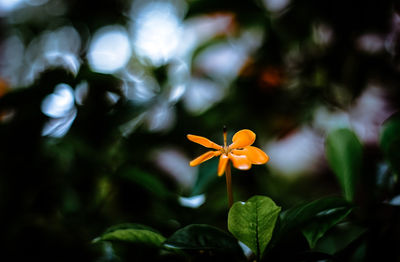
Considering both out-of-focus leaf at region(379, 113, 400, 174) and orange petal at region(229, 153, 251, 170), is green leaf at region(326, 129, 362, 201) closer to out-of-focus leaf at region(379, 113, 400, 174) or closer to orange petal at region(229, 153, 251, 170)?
out-of-focus leaf at region(379, 113, 400, 174)

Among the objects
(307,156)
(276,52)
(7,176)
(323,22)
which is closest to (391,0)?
(323,22)

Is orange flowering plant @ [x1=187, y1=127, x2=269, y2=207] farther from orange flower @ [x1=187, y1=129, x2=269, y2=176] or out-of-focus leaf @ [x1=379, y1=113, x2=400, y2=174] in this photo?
out-of-focus leaf @ [x1=379, y1=113, x2=400, y2=174]

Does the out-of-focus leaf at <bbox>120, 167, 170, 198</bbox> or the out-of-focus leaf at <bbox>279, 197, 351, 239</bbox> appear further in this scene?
the out-of-focus leaf at <bbox>120, 167, 170, 198</bbox>

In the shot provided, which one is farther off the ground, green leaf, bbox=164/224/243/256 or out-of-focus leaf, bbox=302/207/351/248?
out-of-focus leaf, bbox=302/207/351/248

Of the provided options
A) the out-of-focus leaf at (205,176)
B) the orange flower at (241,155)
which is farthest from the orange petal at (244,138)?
the out-of-focus leaf at (205,176)

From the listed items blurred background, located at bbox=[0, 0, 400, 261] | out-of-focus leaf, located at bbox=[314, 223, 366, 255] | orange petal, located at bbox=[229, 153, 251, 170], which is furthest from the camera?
blurred background, located at bbox=[0, 0, 400, 261]

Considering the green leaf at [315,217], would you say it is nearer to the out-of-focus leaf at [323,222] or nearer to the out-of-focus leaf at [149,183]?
the out-of-focus leaf at [323,222]

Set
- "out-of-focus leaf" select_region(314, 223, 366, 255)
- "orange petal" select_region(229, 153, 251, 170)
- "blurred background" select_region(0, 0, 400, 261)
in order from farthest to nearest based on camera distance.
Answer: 1. "blurred background" select_region(0, 0, 400, 261)
2. "out-of-focus leaf" select_region(314, 223, 366, 255)
3. "orange petal" select_region(229, 153, 251, 170)

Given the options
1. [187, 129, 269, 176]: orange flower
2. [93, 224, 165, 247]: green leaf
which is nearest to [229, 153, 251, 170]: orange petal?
[187, 129, 269, 176]: orange flower
